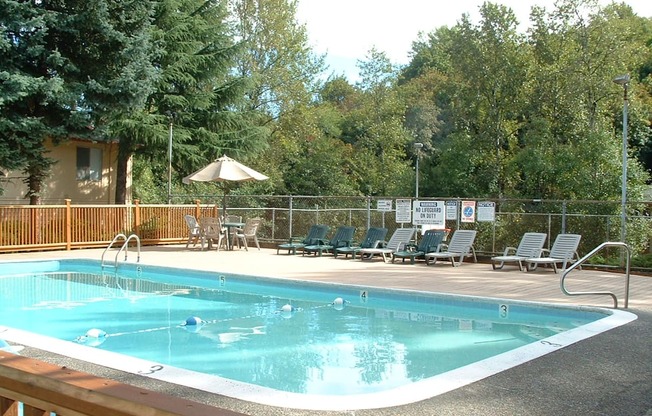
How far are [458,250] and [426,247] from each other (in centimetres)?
74

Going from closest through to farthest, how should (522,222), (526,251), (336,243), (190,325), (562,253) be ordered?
(190,325) → (562,253) → (526,251) → (522,222) → (336,243)

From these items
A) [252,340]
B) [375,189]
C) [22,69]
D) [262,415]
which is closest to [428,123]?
[375,189]

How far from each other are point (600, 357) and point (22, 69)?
17.3m

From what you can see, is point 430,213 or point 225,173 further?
point 225,173

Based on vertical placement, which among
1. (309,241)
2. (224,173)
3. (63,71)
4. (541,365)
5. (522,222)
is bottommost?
(541,365)

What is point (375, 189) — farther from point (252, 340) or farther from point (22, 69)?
point (252, 340)

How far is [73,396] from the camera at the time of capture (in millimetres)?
1988

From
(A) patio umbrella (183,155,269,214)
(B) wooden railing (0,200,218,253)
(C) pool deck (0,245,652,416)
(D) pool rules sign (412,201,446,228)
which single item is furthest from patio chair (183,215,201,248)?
(D) pool rules sign (412,201,446,228)

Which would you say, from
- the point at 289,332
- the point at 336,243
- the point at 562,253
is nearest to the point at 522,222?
the point at 562,253

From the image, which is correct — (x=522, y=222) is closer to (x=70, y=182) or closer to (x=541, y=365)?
(x=541, y=365)

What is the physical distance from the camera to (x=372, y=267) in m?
14.6

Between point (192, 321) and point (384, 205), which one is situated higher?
point (384, 205)

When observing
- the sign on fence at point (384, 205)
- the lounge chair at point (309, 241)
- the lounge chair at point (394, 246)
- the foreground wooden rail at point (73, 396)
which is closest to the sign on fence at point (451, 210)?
the lounge chair at point (394, 246)

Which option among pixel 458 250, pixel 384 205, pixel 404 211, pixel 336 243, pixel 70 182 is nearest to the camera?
pixel 458 250
